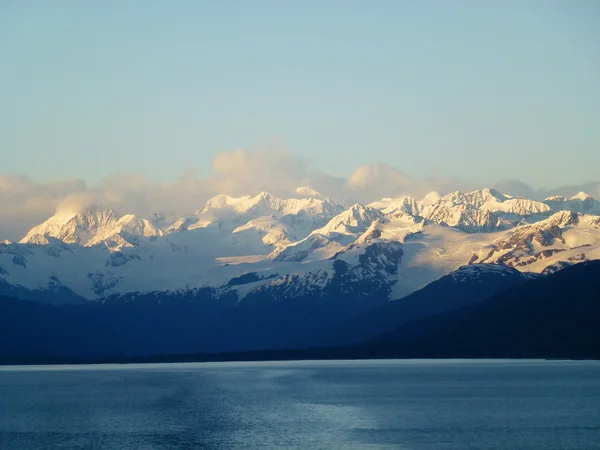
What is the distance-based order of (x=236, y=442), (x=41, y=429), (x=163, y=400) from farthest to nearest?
(x=163, y=400)
(x=41, y=429)
(x=236, y=442)

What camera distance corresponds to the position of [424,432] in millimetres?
137000

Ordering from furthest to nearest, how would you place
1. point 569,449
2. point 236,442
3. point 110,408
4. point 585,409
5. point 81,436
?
point 110,408, point 585,409, point 81,436, point 236,442, point 569,449

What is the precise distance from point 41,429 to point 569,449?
67721mm

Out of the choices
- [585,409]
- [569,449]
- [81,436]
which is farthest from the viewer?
[585,409]

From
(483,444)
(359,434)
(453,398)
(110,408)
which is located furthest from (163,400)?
(483,444)

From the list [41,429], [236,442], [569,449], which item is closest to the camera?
[569,449]

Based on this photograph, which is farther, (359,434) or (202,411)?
(202,411)

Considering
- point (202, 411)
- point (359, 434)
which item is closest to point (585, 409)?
point (359, 434)

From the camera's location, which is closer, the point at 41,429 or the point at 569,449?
the point at 569,449

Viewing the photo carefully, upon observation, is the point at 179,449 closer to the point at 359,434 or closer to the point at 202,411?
the point at 359,434

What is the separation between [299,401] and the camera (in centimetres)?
18862

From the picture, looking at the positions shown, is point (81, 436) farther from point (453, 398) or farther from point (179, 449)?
point (453, 398)

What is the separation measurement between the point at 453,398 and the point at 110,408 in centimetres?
5592

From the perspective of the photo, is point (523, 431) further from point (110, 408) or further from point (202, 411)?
point (110, 408)
